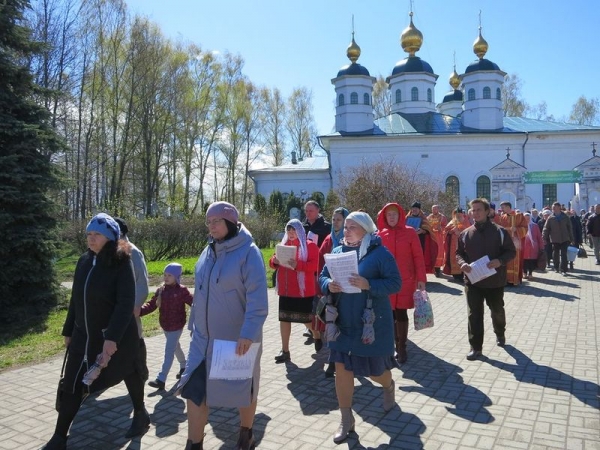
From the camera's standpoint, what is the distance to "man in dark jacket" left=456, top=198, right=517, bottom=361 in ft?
21.2

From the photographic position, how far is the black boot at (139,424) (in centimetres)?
436

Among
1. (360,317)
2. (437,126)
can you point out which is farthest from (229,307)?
(437,126)

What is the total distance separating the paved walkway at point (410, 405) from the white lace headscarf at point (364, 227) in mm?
1585

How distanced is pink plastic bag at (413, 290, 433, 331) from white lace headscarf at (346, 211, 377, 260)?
6.49ft

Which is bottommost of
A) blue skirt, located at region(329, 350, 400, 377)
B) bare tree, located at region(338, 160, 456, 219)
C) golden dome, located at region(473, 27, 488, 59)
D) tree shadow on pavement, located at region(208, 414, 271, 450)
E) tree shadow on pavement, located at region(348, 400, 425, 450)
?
tree shadow on pavement, located at region(348, 400, 425, 450)

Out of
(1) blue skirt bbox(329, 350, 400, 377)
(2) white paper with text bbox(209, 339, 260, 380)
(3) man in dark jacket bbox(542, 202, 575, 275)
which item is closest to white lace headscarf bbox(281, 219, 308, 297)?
(1) blue skirt bbox(329, 350, 400, 377)

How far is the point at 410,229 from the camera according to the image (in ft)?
20.8

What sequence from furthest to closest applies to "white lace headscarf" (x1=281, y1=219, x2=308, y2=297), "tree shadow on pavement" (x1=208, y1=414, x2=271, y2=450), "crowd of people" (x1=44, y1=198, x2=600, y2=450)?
1. "white lace headscarf" (x1=281, y1=219, x2=308, y2=297)
2. "tree shadow on pavement" (x1=208, y1=414, x2=271, y2=450)
3. "crowd of people" (x1=44, y1=198, x2=600, y2=450)

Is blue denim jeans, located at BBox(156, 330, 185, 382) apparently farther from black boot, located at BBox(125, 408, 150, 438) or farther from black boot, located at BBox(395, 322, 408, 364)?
black boot, located at BBox(395, 322, 408, 364)

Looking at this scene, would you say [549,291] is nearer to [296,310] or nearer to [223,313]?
[296,310]

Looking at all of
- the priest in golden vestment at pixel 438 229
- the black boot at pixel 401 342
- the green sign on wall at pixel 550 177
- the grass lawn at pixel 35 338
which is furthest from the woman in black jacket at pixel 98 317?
the green sign on wall at pixel 550 177

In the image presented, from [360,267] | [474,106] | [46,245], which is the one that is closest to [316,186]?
[474,106]

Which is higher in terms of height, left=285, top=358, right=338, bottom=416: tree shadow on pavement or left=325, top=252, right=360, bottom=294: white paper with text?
left=325, top=252, right=360, bottom=294: white paper with text

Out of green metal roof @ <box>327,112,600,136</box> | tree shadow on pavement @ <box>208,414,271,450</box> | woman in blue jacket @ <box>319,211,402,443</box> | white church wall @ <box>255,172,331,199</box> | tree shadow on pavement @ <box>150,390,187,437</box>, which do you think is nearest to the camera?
woman in blue jacket @ <box>319,211,402,443</box>
